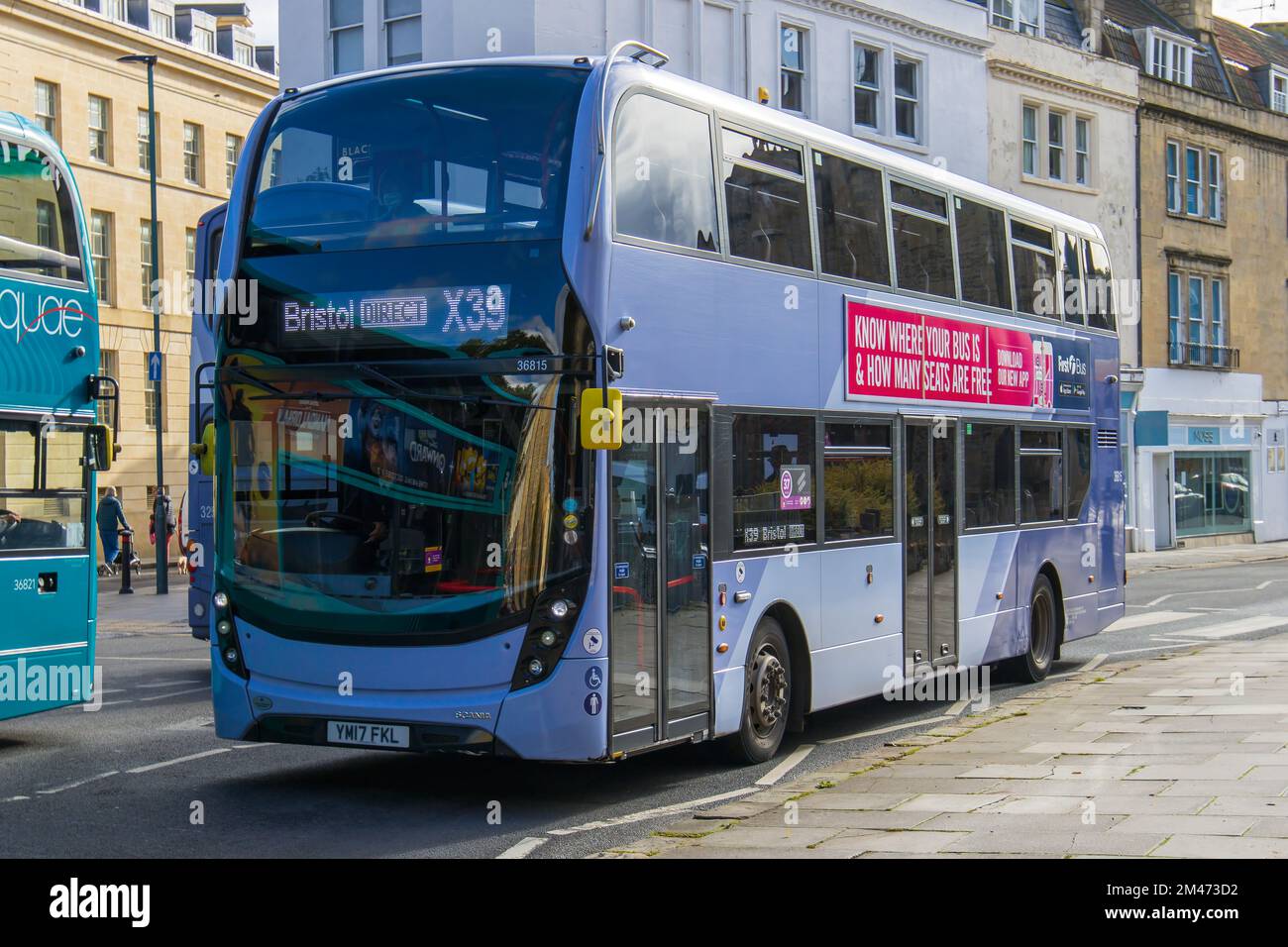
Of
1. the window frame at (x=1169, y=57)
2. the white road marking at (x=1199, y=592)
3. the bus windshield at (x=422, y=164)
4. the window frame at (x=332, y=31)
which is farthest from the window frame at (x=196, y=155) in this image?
the bus windshield at (x=422, y=164)

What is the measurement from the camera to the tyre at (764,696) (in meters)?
10.9

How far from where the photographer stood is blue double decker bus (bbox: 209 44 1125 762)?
9.17 m

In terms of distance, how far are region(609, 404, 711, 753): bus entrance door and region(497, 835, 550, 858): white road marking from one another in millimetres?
789

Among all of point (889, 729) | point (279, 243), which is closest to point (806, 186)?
point (279, 243)

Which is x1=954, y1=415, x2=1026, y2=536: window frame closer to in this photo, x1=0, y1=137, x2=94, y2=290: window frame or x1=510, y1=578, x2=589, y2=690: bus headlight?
x1=510, y1=578, x2=589, y2=690: bus headlight

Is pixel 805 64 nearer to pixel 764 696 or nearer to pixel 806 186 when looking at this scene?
pixel 806 186

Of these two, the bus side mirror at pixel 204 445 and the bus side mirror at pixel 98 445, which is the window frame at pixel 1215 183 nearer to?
the bus side mirror at pixel 204 445

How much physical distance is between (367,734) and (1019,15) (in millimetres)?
35678

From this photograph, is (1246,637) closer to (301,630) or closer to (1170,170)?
(301,630)

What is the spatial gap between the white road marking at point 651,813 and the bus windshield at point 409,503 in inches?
46.7

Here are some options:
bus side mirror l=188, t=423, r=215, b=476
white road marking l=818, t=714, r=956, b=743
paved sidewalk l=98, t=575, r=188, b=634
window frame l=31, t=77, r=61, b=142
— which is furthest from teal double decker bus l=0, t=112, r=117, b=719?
window frame l=31, t=77, r=61, b=142

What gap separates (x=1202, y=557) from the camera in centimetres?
4000

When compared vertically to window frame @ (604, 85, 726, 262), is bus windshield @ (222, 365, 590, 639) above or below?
below
